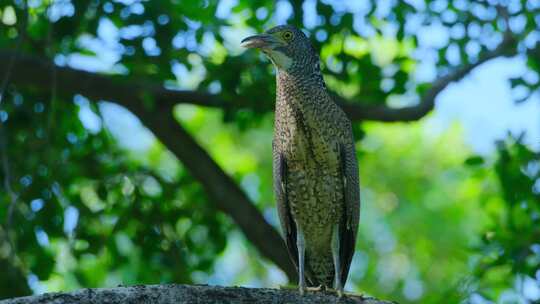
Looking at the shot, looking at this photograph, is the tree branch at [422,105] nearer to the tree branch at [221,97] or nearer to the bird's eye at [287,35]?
the tree branch at [221,97]

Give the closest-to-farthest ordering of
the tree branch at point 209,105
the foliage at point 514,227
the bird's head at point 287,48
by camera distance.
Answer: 1. the bird's head at point 287,48
2. the foliage at point 514,227
3. the tree branch at point 209,105

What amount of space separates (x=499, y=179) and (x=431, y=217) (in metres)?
8.55

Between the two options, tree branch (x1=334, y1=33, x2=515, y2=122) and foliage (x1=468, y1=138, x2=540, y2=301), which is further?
tree branch (x1=334, y1=33, x2=515, y2=122)

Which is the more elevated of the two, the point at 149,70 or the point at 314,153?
the point at 149,70

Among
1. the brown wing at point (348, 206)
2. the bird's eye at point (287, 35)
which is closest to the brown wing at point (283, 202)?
the brown wing at point (348, 206)

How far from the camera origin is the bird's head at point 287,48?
6.89 m

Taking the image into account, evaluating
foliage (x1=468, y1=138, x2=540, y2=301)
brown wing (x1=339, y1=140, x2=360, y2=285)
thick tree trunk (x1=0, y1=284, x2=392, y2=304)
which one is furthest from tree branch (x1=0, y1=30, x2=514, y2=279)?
thick tree trunk (x1=0, y1=284, x2=392, y2=304)

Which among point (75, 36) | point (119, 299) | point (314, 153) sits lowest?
point (119, 299)

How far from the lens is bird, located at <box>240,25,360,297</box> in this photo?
6.70m

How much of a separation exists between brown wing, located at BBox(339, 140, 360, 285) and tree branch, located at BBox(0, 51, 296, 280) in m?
2.21

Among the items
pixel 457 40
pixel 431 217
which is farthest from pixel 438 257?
pixel 457 40

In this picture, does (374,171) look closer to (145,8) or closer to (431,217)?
(431,217)

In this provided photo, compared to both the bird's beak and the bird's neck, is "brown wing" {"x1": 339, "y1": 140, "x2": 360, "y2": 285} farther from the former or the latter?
the bird's beak

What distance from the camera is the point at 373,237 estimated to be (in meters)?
18.0
